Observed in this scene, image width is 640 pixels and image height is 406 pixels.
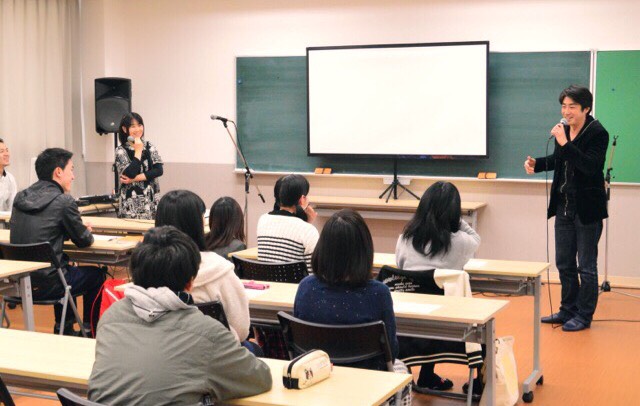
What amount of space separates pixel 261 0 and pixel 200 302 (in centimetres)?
609

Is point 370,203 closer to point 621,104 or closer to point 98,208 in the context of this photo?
point 621,104

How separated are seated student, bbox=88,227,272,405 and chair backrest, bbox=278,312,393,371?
0.65m

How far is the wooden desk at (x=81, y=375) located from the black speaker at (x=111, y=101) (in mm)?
5943

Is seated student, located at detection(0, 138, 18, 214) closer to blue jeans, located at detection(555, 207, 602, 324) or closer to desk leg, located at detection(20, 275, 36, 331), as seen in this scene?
desk leg, located at detection(20, 275, 36, 331)

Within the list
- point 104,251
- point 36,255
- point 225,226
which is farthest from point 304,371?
point 104,251

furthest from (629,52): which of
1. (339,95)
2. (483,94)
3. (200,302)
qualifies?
(200,302)

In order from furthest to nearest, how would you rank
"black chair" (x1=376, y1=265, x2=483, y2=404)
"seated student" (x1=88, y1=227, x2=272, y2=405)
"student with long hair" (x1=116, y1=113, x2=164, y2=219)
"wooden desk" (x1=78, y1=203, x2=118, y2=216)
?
1. "wooden desk" (x1=78, y1=203, x2=118, y2=216)
2. "student with long hair" (x1=116, y1=113, x2=164, y2=219)
3. "black chair" (x1=376, y1=265, x2=483, y2=404)
4. "seated student" (x1=88, y1=227, x2=272, y2=405)

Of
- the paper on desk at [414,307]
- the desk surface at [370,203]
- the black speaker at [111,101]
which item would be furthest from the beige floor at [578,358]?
the black speaker at [111,101]

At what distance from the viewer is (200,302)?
3197 millimetres

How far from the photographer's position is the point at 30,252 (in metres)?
5.07

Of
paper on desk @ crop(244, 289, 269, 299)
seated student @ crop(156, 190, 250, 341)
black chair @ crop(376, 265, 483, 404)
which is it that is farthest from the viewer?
black chair @ crop(376, 265, 483, 404)

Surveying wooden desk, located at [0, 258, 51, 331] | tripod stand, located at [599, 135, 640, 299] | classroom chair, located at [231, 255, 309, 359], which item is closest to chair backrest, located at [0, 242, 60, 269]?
wooden desk, located at [0, 258, 51, 331]

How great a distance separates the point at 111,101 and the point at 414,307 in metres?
6.16

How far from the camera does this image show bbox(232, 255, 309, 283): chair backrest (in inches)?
171
